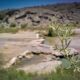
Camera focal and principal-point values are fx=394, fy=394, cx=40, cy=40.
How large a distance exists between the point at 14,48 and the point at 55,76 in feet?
15.1

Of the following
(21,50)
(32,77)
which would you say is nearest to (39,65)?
(32,77)

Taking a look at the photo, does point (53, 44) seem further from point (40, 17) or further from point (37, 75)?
point (40, 17)

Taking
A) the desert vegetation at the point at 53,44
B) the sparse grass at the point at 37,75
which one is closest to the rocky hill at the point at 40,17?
the desert vegetation at the point at 53,44

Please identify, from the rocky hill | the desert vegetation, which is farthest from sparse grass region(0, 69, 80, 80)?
the rocky hill

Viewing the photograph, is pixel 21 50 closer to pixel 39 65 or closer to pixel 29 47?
pixel 29 47

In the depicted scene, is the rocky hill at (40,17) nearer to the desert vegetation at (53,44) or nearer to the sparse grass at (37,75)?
the desert vegetation at (53,44)

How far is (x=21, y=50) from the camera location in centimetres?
1359

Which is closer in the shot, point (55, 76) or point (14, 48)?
point (55, 76)

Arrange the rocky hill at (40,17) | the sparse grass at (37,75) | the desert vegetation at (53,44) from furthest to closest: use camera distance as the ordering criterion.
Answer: the rocky hill at (40,17) → the sparse grass at (37,75) → the desert vegetation at (53,44)

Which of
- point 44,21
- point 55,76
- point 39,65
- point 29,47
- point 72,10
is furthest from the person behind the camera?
point 72,10

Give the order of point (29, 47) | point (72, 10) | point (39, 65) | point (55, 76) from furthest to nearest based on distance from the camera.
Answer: point (72, 10)
point (29, 47)
point (39, 65)
point (55, 76)

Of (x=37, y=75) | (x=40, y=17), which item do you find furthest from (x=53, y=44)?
(x=40, y=17)

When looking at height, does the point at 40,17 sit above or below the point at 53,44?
above

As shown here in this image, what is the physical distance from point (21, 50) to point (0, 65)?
7.35ft
